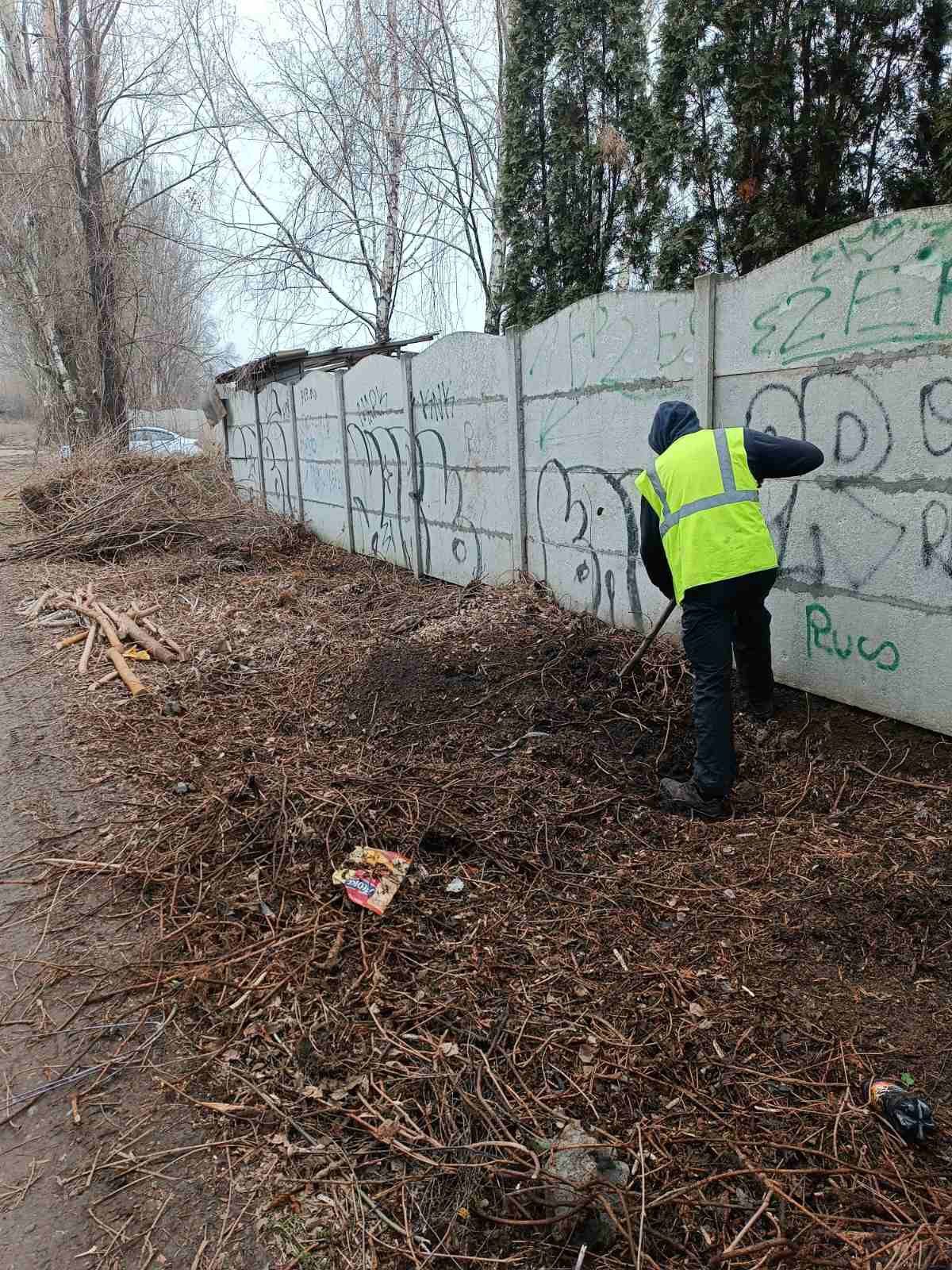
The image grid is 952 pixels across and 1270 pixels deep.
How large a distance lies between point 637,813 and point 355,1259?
2228 millimetres

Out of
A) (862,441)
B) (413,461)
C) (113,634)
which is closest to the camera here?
(862,441)

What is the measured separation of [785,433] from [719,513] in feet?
2.86

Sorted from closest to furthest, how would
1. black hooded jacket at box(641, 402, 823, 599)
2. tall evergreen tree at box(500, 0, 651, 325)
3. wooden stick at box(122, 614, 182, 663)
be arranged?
1. black hooded jacket at box(641, 402, 823, 599)
2. wooden stick at box(122, 614, 182, 663)
3. tall evergreen tree at box(500, 0, 651, 325)

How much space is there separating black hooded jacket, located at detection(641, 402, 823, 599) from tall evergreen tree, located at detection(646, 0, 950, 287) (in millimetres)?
5448

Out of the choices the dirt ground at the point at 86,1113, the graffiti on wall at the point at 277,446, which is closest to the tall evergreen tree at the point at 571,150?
the graffiti on wall at the point at 277,446

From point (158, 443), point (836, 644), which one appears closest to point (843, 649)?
point (836, 644)

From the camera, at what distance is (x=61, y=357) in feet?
55.4

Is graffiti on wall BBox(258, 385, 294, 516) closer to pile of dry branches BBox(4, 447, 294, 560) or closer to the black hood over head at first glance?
pile of dry branches BBox(4, 447, 294, 560)

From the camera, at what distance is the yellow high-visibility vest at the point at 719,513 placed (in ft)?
12.2

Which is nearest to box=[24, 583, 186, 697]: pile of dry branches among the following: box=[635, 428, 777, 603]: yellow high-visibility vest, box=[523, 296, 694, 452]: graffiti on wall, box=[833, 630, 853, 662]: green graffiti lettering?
box=[523, 296, 694, 452]: graffiti on wall

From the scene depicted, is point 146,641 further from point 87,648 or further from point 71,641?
point 71,641

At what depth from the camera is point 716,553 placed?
374cm

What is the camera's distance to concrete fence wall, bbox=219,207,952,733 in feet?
12.0

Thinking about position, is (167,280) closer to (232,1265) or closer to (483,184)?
(483,184)
